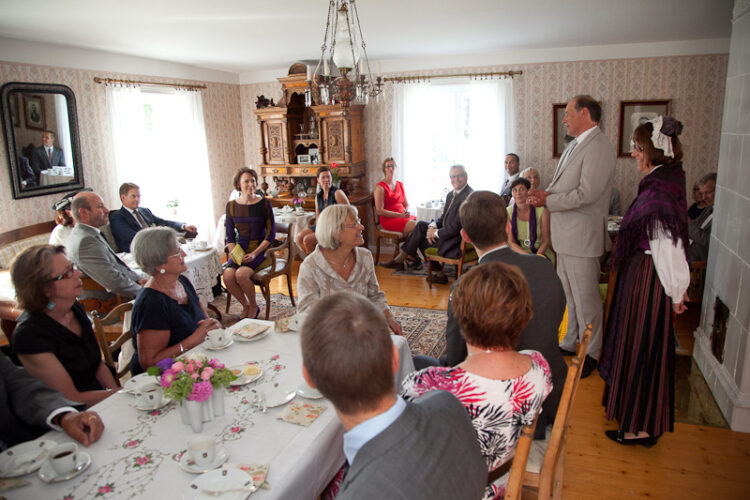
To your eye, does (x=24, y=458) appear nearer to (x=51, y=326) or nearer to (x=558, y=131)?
(x=51, y=326)

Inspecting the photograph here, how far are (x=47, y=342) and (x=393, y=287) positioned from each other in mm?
4029

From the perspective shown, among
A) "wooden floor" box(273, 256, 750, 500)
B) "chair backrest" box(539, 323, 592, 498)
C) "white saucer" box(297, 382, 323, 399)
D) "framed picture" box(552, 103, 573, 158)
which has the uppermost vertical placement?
"framed picture" box(552, 103, 573, 158)

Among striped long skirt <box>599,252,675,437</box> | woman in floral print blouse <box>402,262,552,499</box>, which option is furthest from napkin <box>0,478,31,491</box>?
striped long skirt <box>599,252,675,437</box>

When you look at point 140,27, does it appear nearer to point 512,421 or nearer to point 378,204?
point 378,204

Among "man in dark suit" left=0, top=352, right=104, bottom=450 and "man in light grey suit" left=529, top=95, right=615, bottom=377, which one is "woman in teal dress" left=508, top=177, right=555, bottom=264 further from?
"man in dark suit" left=0, top=352, right=104, bottom=450

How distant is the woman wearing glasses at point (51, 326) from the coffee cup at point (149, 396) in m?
0.38

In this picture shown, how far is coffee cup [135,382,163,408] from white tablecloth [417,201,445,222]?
459 centimetres

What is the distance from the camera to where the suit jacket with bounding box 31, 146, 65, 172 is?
16.1 ft

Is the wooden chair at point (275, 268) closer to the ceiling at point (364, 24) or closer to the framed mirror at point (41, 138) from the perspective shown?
the ceiling at point (364, 24)

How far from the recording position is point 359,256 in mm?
2844

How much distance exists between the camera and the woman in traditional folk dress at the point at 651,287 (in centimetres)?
Result: 237

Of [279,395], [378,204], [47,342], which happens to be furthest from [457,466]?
[378,204]

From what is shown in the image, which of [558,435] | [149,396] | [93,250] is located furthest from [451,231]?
[558,435]

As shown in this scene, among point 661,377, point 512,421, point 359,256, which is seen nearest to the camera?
point 512,421
